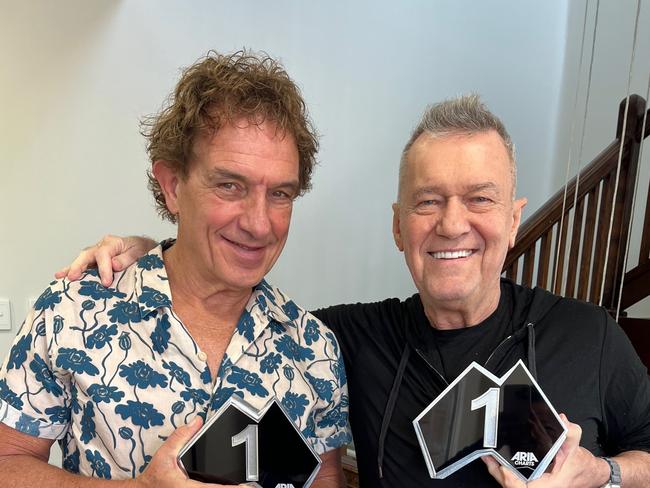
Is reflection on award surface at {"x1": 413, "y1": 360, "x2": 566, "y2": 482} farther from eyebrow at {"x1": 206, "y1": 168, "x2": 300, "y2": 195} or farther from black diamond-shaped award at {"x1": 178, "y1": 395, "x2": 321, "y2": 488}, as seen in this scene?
eyebrow at {"x1": 206, "y1": 168, "x2": 300, "y2": 195}

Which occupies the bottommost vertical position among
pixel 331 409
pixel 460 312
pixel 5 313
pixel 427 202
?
pixel 5 313

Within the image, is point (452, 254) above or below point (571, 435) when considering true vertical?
above

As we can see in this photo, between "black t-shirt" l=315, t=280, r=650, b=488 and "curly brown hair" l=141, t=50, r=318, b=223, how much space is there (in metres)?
0.52

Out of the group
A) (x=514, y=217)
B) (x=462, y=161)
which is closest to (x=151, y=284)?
(x=462, y=161)

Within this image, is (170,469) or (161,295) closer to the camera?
(170,469)

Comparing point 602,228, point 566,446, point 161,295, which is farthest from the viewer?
point 602,228

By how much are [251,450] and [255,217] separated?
1.36ft

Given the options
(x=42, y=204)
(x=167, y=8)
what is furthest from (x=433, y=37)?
(x=42, y=204)

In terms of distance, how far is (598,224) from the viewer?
2611 millimetres

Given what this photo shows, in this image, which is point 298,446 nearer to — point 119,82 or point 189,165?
point 189,165

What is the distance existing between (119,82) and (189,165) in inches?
52.5

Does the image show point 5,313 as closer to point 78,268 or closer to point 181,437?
point 78,268

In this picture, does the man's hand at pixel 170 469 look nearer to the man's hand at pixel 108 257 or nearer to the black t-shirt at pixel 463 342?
the man's hand at pixel 108 257

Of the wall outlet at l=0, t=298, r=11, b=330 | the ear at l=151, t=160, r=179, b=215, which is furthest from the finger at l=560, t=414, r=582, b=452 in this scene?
the wall outlet at l=0, t=298, r=11, b=330
